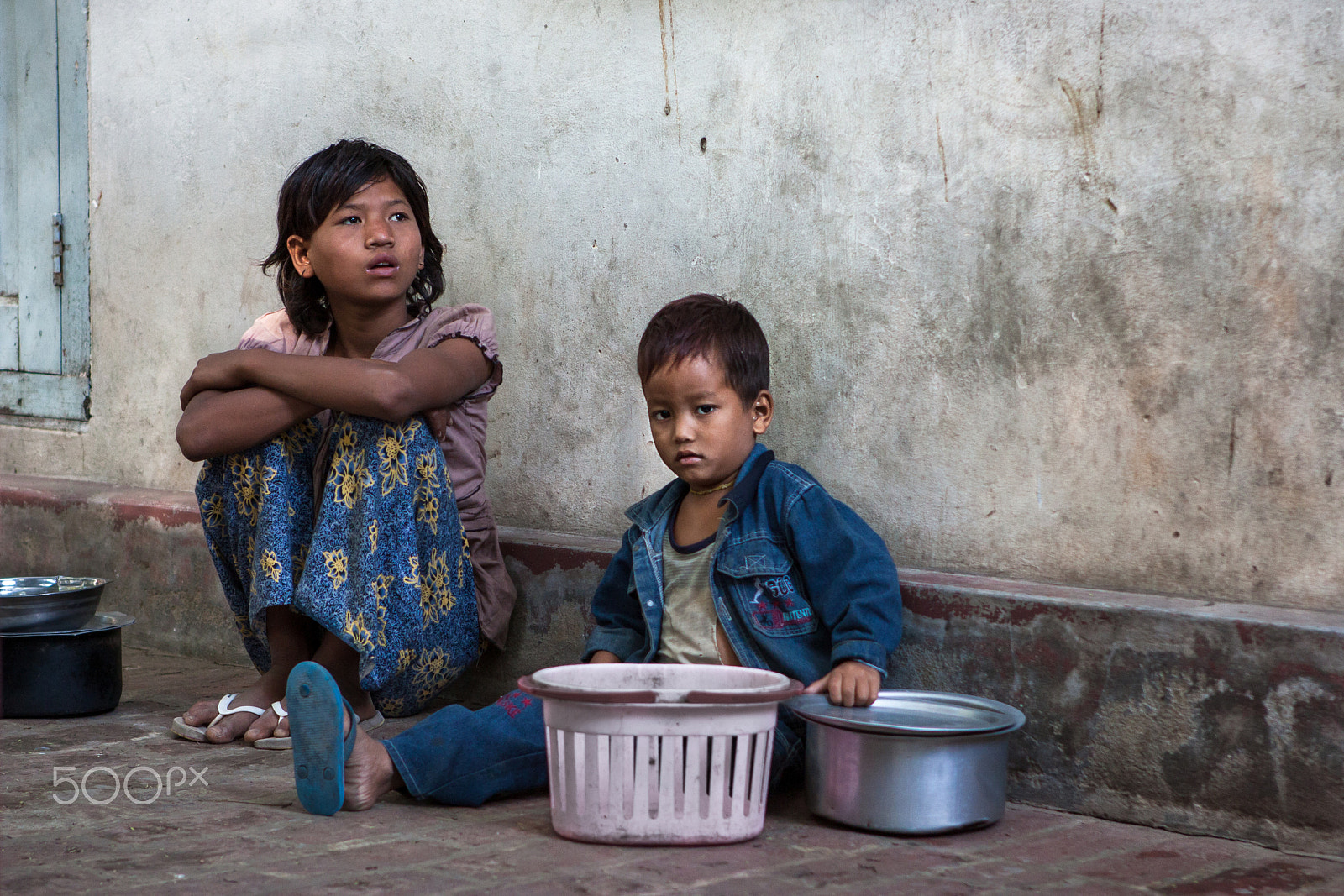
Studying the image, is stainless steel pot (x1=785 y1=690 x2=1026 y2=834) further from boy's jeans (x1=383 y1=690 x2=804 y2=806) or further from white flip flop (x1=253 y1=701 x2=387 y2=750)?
white flip flop (x1=253 y1=701 x2=387 y2=750)

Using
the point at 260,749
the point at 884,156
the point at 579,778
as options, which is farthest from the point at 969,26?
the point at 260,749

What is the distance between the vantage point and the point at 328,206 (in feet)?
9.80

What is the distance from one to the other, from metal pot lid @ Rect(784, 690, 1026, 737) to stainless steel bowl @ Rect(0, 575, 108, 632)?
5.76 feet

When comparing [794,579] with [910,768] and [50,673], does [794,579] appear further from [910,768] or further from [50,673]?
[50,673]

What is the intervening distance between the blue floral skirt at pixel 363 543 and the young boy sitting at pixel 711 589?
392 mm

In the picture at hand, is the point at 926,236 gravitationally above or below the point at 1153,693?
above

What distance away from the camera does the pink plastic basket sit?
6.70ft

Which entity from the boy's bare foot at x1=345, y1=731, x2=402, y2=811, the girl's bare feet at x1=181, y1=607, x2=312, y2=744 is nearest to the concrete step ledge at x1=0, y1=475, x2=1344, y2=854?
the boy's bare foot at x1=345, y1=731, x2=402, y2=811

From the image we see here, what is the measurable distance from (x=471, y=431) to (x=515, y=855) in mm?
1223

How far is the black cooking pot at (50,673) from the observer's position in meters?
3.10

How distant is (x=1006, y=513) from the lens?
2.53 metres

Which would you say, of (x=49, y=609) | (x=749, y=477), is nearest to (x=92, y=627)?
(x=49, y=609)

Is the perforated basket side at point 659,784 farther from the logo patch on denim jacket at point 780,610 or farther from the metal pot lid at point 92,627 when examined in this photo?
the metal pot lid at point 92,627

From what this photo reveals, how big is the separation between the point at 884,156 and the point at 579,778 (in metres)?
1.33
